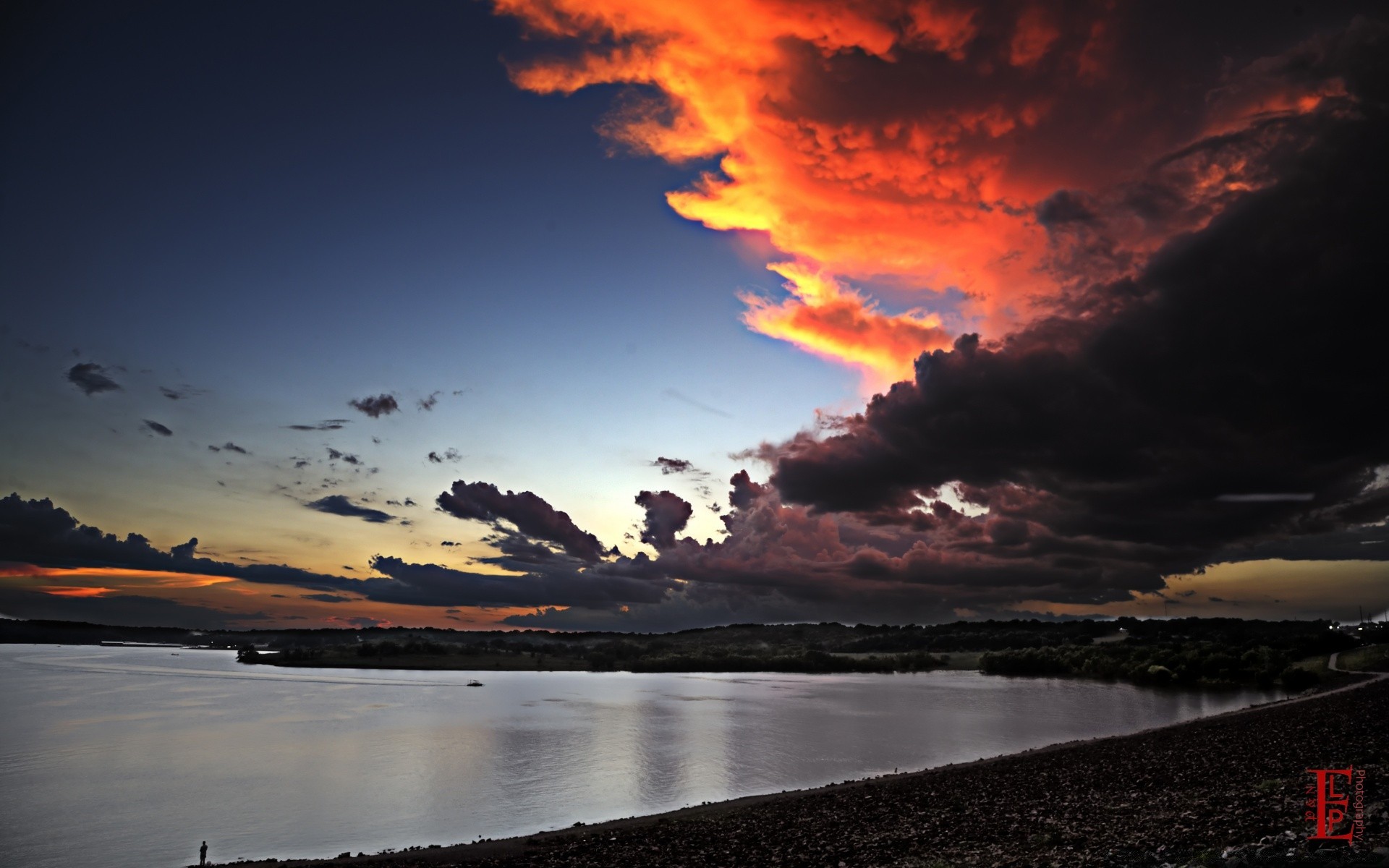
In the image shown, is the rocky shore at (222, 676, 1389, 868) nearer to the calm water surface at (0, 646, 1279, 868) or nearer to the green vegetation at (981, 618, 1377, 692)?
the calm water surface at (0, 646, 1279, 868)

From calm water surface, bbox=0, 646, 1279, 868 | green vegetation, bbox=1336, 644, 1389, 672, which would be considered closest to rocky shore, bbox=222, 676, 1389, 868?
calm water surface, bbox=0, 646, 1279, 868

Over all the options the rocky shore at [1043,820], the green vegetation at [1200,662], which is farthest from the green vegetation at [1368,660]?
the rocky shore at [1043,820]

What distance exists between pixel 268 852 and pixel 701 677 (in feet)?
481

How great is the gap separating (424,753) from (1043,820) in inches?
1570

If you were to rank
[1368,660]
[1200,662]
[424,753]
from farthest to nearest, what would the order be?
[1200,662] < [1368,660] < [424,753]

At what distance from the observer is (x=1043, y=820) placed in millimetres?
19703

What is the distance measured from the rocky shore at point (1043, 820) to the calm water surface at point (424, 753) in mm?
5804

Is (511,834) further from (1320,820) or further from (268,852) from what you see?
(1320,820)

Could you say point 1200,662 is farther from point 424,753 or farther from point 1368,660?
point 424,753

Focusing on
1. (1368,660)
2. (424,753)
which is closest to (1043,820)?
(424,753)

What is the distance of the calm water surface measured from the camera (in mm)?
27656

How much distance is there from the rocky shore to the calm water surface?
580cm

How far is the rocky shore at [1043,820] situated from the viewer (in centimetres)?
1426

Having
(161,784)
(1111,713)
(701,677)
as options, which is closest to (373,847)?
(161,784)
